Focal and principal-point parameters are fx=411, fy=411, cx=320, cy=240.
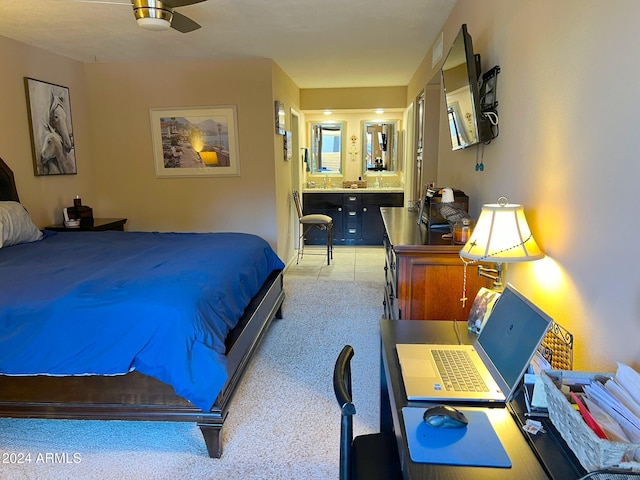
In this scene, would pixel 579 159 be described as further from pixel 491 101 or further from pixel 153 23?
pixel 153 23

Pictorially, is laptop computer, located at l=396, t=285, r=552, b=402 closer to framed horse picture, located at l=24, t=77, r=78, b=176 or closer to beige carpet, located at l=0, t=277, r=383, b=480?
beige carpet, located at l=0, t=277, r=383, b=480

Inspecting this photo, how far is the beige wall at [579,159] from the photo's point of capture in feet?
3.56

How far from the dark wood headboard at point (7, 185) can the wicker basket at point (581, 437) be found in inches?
162

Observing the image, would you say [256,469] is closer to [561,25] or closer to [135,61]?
[561,25]

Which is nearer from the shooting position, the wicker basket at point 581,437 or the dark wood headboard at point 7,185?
the wicker basket at point 581,437

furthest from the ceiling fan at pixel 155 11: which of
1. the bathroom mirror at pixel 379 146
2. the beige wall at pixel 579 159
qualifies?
the bathroom mirror at pixel 379 146

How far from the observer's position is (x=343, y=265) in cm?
550

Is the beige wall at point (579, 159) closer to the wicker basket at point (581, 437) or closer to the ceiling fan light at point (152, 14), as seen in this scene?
the wicker basket at point (581, 437)

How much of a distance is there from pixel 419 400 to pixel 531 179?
109 centimetres

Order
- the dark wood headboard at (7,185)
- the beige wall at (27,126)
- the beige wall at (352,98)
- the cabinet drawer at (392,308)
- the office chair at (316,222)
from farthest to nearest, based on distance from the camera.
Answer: the beige wall at (352,98) → the office chair at (316,222) → the beige wall at (27,126) → the dark wood headboard at (7,185) → the cabinet drawer at (392,308)

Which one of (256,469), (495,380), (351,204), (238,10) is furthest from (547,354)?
(351,204)

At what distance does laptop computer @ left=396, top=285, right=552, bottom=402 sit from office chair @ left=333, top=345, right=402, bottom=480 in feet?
0.63

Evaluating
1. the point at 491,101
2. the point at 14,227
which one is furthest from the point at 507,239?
the point at 14,227

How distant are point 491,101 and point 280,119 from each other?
9.92 feet
